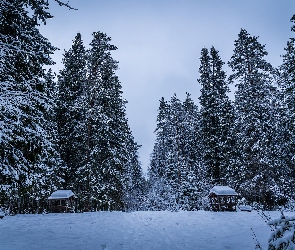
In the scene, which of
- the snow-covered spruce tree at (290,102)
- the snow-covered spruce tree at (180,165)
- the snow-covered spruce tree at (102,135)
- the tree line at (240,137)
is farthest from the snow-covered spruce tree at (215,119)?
the snow-covered spruce tree at (102,135)

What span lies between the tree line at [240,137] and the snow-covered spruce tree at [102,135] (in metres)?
7.33

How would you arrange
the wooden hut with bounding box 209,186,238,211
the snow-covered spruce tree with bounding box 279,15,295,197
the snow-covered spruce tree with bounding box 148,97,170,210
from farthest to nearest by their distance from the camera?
the snow-covered spruce tree with bounding box 148,97,170,210
the wooden hut with bounding box 209,186,238,211
the snow-covered spruce tree with bounding box 279,15,295,197

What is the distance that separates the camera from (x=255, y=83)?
2311cm

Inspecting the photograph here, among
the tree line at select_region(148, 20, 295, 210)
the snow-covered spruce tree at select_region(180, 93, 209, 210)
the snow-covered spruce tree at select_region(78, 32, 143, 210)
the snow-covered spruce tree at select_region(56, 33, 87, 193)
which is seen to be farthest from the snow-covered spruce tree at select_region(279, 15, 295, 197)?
the snow-covered spruce tree at select_region(56, 33, 87, 193)

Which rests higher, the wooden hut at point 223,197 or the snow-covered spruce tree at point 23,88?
the snow-covered spruce tree at point 23,88

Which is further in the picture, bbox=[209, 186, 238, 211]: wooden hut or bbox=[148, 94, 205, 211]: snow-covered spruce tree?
bbox=[148, 94, 205, 211]: snow-covered spruce tree

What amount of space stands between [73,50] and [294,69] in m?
20.9

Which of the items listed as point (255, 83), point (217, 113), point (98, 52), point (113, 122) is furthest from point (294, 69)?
point (98, 52)

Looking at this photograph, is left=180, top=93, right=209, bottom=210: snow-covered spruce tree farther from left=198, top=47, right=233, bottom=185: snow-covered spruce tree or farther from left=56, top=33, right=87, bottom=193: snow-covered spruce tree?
left=56, top=33, right=87, bottom=193: snow-covered spruce tree

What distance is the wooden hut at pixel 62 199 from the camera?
17.6 metres

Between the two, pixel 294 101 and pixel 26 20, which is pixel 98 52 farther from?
pixel 294 101

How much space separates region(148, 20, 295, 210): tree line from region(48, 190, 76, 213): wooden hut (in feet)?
35.2

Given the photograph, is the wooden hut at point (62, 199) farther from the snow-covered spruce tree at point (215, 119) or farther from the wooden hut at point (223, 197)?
the snow-covered spruce tree at point (215, 119)

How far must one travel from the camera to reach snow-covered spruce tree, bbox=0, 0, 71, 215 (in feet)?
24.9
